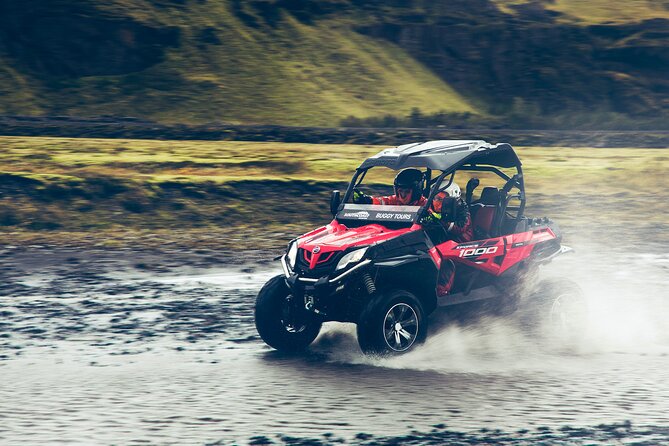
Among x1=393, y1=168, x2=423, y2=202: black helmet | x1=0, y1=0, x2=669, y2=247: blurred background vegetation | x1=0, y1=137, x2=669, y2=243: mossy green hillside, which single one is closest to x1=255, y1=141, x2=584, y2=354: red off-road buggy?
x1=393, y1=168, x2=423, y2=202: black helmet

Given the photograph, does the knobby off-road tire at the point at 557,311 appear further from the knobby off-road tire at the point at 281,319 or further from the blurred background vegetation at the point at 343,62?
the blurred background vegetation at the point at 343,62

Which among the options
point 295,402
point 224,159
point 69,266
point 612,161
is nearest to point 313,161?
point 224,159

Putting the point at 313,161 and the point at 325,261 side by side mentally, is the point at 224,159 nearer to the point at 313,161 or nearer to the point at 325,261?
the point at 313,161

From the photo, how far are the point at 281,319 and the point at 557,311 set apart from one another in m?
2.97

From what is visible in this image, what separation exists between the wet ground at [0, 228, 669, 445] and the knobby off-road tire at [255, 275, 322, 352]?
199 mm

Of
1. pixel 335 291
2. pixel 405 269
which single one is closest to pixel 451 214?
pixel 405 269

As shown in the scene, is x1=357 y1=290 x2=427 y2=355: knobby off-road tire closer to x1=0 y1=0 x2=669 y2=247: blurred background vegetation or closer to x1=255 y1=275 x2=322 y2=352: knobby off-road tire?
x1=255 y1=275 x2=322 y2=352: knobby off-road tire

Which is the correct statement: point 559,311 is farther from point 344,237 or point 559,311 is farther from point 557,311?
point 344,237

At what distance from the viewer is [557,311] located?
1065 cm

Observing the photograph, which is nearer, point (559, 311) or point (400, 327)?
point (400, 327)

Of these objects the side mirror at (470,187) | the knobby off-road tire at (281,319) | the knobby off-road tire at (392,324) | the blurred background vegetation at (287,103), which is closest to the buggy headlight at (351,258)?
the knobby off-road tire at (392,324)

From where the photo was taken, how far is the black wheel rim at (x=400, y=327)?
30.0 feet

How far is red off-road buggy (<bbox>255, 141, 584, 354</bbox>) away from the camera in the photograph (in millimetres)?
9211

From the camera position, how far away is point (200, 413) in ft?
24.9
